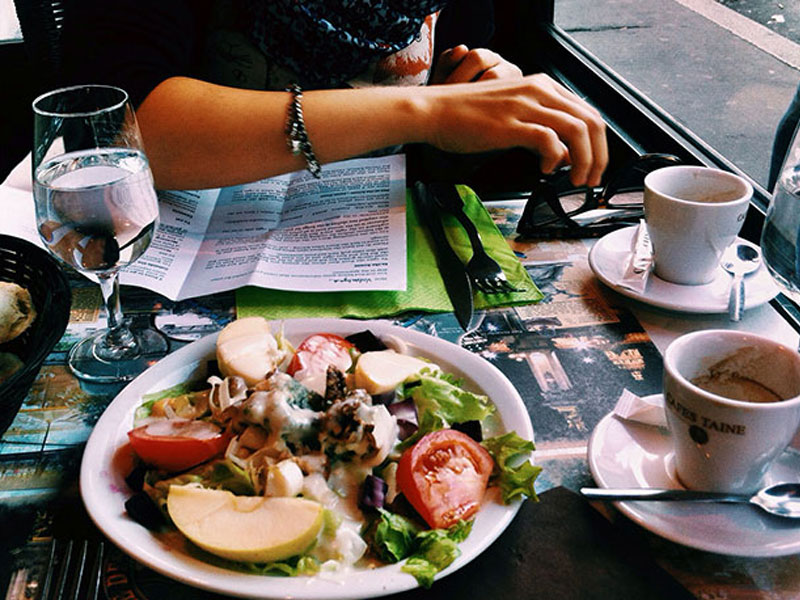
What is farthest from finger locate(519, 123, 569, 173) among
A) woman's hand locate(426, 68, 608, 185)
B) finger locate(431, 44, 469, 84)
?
finger locate(431, 44, 469, 84)

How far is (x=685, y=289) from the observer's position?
820mm

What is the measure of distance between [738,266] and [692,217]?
0.10m

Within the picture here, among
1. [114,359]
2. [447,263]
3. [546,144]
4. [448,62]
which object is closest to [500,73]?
[448,62]

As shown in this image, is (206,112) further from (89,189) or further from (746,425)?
(746,425)

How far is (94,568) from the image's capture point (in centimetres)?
51

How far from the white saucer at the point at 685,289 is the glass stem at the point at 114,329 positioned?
0.51 metres

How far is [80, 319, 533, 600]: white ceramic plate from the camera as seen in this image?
0.45 m

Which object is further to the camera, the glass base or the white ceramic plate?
the glass base

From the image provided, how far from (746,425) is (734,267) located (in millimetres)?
392

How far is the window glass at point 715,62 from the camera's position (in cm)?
125

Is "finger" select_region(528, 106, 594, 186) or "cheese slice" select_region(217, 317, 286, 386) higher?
"finger" select_region(528, 106, 594, 186)

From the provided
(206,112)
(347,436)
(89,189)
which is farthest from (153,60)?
(347,436)

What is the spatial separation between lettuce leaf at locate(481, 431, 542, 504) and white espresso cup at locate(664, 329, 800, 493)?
11 centimetres

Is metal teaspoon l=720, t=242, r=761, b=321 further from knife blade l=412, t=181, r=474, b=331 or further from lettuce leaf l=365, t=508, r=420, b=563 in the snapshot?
lettuce leaf l=365, t=508, r=420, b=563
